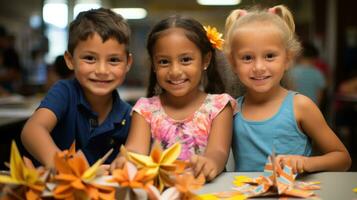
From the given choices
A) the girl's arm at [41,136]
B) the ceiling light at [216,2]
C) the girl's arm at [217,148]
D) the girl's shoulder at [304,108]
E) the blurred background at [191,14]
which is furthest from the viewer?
the ceiling light at [216,2]

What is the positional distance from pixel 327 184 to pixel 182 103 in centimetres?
60

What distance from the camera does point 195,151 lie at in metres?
1.54

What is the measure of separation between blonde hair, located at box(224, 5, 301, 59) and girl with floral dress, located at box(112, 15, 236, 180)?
0.22 feet

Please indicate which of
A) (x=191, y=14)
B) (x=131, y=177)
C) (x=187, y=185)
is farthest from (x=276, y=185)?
(x=191, y=14)

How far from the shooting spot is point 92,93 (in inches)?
65.1

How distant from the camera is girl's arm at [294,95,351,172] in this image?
4.55 ft

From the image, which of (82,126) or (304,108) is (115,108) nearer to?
(82,126)

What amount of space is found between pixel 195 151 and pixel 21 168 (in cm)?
71

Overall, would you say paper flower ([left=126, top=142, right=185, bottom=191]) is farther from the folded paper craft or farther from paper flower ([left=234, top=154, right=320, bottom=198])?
paper flower ([left=234, top=154, right=320, bottom=198])

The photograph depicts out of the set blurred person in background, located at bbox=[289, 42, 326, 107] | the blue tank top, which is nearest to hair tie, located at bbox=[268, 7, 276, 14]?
the blue tank top

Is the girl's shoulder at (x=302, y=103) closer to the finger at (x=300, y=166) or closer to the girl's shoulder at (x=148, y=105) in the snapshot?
the finger at (x=300, y=166)

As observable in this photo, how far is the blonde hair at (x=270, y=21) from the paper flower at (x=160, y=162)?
2.21ft

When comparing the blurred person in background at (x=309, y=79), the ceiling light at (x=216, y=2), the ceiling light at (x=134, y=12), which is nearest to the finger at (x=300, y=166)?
the blurred person in background at (x=309, y=79)

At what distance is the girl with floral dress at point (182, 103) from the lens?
4.98 feet
